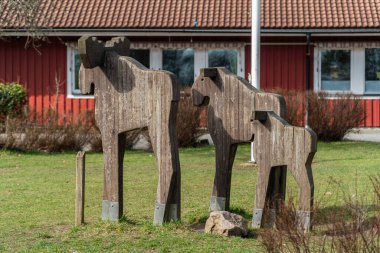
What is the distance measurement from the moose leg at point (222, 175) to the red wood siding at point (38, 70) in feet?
52.3

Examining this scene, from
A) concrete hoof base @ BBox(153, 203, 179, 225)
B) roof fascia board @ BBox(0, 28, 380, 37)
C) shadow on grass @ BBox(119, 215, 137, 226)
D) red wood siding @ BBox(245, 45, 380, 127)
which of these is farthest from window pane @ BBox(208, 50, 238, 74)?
concrete hoof base @ BBox(153, 203, 179, 225)

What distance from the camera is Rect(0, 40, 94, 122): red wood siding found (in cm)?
2641

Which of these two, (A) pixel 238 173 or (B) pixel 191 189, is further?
(A) pixel 238 173

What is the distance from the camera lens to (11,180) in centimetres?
1432

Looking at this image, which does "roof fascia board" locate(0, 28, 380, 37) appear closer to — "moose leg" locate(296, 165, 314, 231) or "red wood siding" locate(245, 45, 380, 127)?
"red wood siding" locate(245, 45, 380, 127)

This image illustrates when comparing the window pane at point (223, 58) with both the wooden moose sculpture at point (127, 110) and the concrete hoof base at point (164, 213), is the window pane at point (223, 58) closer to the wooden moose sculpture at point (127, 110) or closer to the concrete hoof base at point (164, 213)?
the wooden moose sculpture at point (127, 110)

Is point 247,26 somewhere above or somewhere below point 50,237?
above

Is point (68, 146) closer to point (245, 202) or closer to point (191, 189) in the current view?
point (191, 189)

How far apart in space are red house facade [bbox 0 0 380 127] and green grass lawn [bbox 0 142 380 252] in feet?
19.4

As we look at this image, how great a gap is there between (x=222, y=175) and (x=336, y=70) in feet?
51.9

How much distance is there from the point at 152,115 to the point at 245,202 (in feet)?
8.67

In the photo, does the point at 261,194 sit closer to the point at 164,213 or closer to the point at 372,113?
the point at 164,213

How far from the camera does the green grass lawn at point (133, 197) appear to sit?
29.0 ft

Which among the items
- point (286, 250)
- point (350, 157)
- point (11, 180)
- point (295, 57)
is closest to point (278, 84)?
point (295, 57)
